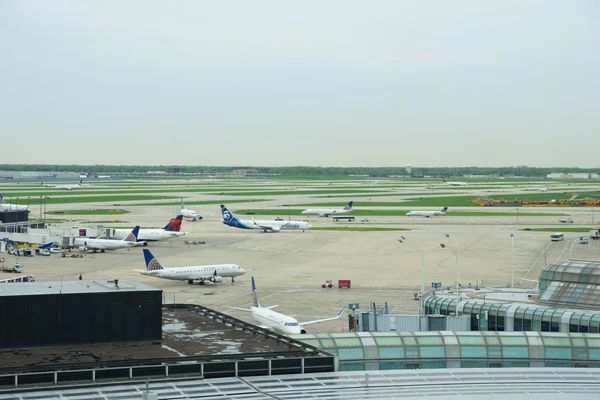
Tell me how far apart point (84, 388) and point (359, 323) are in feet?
106

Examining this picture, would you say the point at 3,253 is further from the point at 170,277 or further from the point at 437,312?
the point at 437,312

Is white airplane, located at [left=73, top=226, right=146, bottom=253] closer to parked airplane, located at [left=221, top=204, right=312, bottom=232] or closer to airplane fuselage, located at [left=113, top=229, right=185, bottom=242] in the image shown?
airplane fuselage, located at [left=113, top=229, right=185, bottom=242]

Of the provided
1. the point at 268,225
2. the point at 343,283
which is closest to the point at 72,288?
the point at 343,283

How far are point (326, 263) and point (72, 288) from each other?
83.6m

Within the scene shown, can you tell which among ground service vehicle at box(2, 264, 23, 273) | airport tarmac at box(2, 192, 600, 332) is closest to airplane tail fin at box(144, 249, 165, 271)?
airport tarmac at box(2, 192, 600, 332)

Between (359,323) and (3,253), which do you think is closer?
(359,323)

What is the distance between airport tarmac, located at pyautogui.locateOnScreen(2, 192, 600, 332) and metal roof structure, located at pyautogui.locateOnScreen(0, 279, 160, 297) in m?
30.9

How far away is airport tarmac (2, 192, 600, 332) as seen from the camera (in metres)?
96.8

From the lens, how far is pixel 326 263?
130250 mm

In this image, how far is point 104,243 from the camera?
146125 mm

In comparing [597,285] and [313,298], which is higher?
[597,285]

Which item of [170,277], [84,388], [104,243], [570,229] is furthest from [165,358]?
[570,229]

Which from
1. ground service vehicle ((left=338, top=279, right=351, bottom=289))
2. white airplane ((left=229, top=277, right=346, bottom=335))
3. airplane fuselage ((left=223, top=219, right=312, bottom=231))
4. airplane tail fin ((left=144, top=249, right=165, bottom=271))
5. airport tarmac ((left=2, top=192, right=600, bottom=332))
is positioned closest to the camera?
white airplane ((left=229, top=277, right=346, bottom=335))

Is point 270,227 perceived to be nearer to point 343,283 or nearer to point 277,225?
point 277,225
